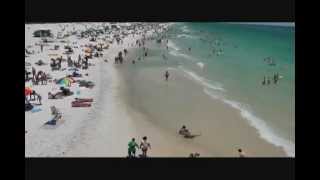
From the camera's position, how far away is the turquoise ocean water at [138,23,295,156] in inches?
523

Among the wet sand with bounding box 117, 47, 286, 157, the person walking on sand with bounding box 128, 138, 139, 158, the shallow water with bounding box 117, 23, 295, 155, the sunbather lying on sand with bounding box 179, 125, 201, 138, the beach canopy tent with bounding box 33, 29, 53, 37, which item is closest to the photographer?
the person walking on sand with bounding box 128, 138, 139, 158

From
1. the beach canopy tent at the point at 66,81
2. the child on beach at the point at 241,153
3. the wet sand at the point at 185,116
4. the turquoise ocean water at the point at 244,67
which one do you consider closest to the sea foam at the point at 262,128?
the turquoise ocean water at the point at 244,67

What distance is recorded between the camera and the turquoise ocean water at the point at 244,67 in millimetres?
13273

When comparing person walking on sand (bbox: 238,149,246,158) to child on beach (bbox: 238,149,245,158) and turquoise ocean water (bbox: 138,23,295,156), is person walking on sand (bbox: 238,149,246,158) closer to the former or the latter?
child on beach (bbox: 238,149,245,158)

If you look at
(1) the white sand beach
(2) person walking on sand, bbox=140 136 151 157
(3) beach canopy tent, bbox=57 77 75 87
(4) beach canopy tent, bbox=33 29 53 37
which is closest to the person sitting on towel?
(1) the white sand beach

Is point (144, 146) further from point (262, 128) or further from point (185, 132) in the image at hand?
point (262, 128)

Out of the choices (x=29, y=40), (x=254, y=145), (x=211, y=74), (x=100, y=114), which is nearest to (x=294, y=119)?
(x=254, y=145)

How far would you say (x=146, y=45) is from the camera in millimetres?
15516

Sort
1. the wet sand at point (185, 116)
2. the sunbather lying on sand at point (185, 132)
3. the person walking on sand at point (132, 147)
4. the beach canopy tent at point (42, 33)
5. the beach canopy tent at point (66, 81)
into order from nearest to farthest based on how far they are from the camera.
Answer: the person walking on sand at point (132, 147)
the wet sand at point (185, 116)
the sunbather lying on sand at point (185, 132)
the beach canopy tent at point (42, 33)
the beach canopy tent at point (66, 81)

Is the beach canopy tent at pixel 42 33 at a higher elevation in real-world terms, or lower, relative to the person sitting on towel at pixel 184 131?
higher

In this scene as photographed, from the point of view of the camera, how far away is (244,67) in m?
15.3

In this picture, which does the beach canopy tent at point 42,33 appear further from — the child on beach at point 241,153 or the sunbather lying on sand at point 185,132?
the child on beach at point 241,153

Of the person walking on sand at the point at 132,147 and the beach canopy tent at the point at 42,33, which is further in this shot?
the beach canopy tent at the point at 42,33
